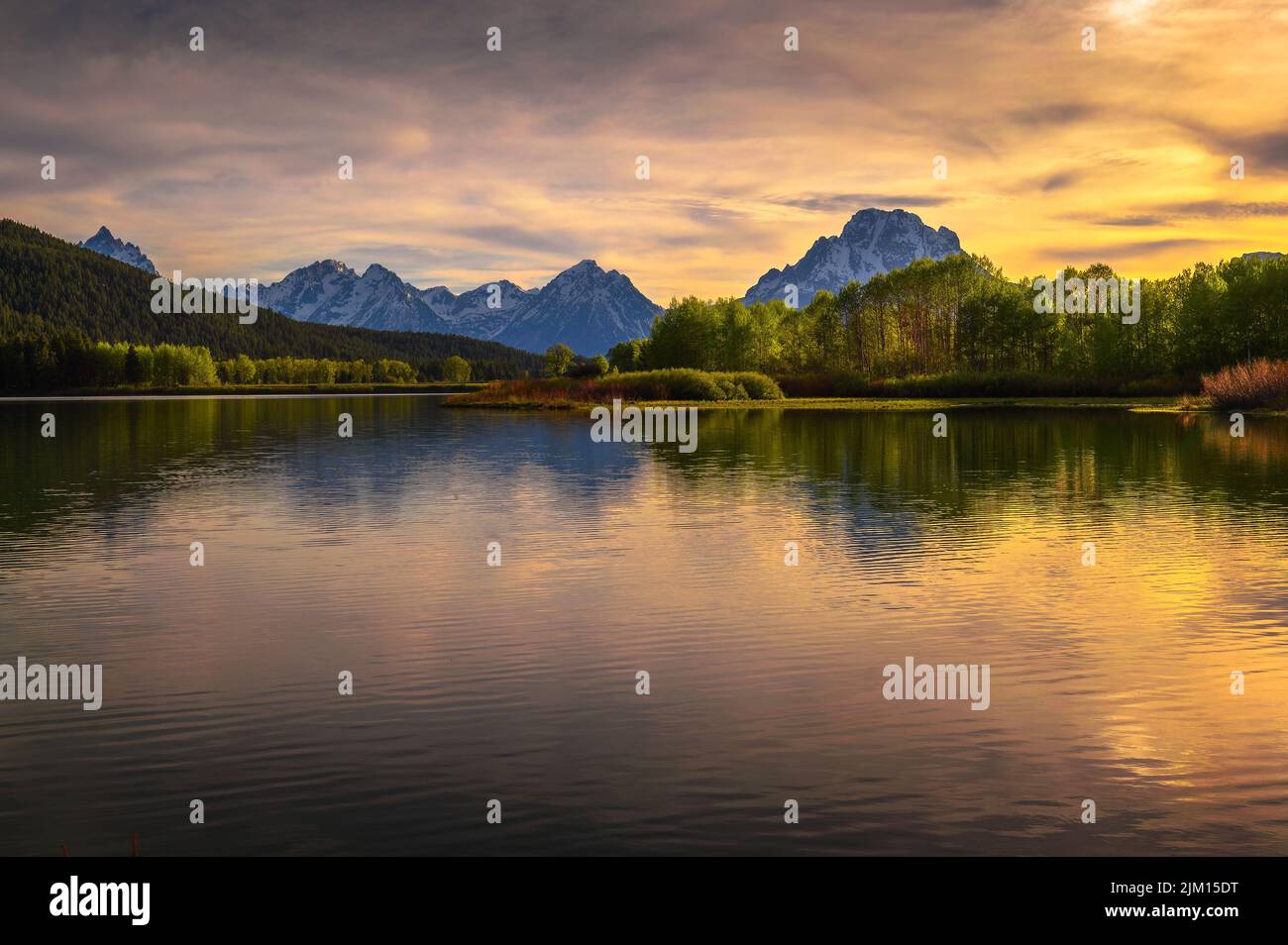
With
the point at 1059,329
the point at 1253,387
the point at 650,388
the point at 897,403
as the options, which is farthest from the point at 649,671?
the point at 1059,329

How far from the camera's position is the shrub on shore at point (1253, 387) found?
4097 inches

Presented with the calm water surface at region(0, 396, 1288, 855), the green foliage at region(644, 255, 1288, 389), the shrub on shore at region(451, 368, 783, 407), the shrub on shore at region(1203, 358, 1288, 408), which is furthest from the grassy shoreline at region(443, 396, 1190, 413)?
the calm water surface at region(0, 396, 1288, 855)

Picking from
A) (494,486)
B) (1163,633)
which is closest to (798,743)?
(1163,633)

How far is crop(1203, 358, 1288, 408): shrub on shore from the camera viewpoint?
10406cm

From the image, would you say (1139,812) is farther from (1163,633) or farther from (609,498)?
(609,498)

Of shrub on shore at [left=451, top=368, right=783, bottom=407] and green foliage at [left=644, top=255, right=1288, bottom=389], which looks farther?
shrub on shore at [left=451, top=368, right=783, bottom=407]

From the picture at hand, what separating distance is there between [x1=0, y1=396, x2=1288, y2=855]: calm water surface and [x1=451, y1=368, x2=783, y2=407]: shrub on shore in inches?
4241

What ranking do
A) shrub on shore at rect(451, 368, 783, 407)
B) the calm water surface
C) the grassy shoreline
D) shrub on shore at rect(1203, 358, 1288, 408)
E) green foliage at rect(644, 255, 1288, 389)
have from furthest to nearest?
1. shrub on shore at rect(451, 368, 783, 407)
2. green foliage at rect(644, 255, 1288, 389)
3. the grassy shoreline
4. shrub on shore at rect(1203, 358, 1288, 408)
5. the calm water surface

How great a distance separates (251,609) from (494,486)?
26964 millimetres

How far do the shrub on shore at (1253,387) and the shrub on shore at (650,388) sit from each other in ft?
208

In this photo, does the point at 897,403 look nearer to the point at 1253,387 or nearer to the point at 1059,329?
the point at 1253,387

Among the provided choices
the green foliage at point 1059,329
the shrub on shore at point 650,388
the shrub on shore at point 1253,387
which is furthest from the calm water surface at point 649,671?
the green foliage at point 1059,329

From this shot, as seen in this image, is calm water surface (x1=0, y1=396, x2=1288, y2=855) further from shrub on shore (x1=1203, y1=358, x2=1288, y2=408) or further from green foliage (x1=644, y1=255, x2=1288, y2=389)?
green foliage (x1=644, y1=255, x2=1288, y2=389)

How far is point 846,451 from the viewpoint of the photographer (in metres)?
68.2
